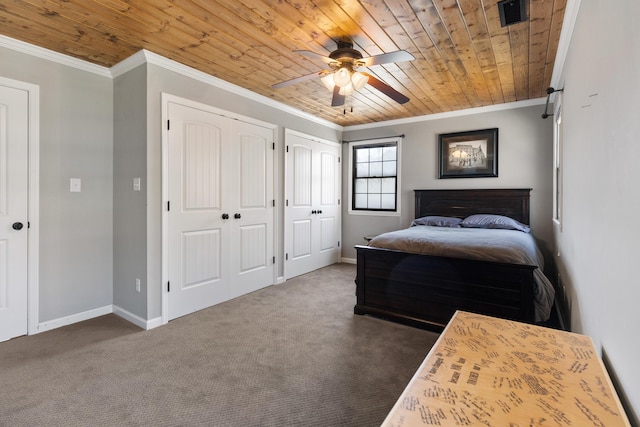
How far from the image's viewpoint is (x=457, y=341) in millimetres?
1281

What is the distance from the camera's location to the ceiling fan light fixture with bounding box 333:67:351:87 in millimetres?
2414

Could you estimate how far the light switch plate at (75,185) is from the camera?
9.58ft

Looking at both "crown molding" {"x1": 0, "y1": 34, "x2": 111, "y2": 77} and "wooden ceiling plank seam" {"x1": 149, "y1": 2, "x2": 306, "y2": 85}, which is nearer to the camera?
"wooden ceiling plank seam" {"x1": 149, "y1": 2, "x2": 306, "y2": 85}

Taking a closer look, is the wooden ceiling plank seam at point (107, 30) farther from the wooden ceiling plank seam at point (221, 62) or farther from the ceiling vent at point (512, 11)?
the ceiling vent at point (512, 11)

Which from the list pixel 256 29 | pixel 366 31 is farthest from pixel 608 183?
pixel 256 29

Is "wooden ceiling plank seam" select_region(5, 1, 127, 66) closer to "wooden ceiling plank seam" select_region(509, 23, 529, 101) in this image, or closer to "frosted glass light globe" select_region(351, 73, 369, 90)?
"frosted glass light globe" select_region(351, 73, 369, 90)

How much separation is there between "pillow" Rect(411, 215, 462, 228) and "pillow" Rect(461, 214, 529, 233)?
0.32 feet

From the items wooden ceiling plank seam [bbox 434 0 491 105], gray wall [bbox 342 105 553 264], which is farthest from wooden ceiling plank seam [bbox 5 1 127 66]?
gray wall [bbox 342 105 553 264]

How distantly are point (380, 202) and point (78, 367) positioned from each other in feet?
14.2

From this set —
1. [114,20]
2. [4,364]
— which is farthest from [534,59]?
[4,364]

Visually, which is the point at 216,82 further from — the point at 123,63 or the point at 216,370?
the point at 216,370

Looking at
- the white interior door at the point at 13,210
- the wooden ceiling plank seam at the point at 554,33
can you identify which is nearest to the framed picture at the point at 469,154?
the wooden ceiling plank seam at the point at 554,33

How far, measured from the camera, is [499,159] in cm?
432

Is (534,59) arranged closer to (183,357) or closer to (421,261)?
(421,261)
